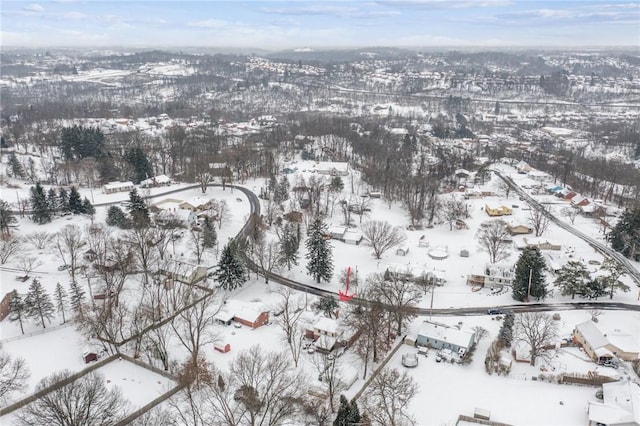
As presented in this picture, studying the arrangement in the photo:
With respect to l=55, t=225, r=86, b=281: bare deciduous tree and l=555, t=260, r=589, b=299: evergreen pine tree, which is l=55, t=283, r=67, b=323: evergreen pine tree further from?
l=555, t=260, r=589, b=299: evergreen pine tree

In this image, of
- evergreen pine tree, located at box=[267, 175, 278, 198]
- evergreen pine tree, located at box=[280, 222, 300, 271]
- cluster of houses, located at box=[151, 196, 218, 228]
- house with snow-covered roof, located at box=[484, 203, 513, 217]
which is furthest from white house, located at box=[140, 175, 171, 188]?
house with snow-covered roof, located at box=[484, 203, 513, 217]

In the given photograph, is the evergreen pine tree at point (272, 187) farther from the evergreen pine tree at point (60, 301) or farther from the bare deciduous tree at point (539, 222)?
the bare deciduous tree at point (539, 222)

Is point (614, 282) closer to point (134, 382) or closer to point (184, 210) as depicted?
point (134, 382)

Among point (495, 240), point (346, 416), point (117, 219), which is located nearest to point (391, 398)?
point (346, 416)

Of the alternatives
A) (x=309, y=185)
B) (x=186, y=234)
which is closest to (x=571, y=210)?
(x=309, y=185)

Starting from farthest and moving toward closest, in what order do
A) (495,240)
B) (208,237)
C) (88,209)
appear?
(88,209) → (208,237) → (495,240)

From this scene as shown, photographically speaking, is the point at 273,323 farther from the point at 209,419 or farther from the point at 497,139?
the point at 497,139
